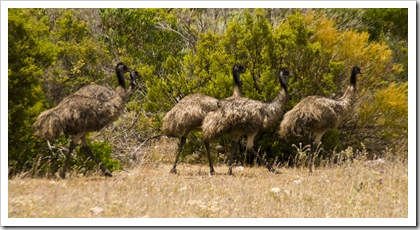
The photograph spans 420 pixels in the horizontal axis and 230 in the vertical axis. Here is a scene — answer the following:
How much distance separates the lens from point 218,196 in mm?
9125

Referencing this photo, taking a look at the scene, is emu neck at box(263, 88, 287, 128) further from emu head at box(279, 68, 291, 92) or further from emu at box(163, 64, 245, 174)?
emu at box(163, 64, 245, 174)

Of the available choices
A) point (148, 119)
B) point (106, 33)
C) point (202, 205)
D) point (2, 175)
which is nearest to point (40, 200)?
point (2, 175)

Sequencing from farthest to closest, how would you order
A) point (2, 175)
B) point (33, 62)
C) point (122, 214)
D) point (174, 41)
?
point (174, 41) → point (33, 62) → point (2, 175) → point (122, 214)

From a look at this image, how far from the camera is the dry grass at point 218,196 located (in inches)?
309

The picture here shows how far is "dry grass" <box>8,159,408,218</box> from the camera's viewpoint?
25.8 feet

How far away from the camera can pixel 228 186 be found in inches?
399

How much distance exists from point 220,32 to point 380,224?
10269 millimetres

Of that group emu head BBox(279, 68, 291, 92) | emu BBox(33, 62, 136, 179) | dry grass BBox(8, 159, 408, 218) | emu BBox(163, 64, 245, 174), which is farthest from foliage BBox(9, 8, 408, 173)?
dry grass BBox(8, 159, 408, 218)

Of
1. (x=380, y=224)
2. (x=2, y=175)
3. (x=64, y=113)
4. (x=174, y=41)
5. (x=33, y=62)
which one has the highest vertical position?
(x=174, y=41)

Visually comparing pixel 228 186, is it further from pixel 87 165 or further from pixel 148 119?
pixel 148 119

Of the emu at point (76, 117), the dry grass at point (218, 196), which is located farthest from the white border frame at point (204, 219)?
the emu at point (76, 117)

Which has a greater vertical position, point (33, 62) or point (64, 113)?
point (33, 62)

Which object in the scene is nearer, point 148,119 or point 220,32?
point 148,119

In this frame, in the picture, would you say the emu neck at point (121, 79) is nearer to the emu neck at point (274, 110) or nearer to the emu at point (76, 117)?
the emu at point (76, 117)
